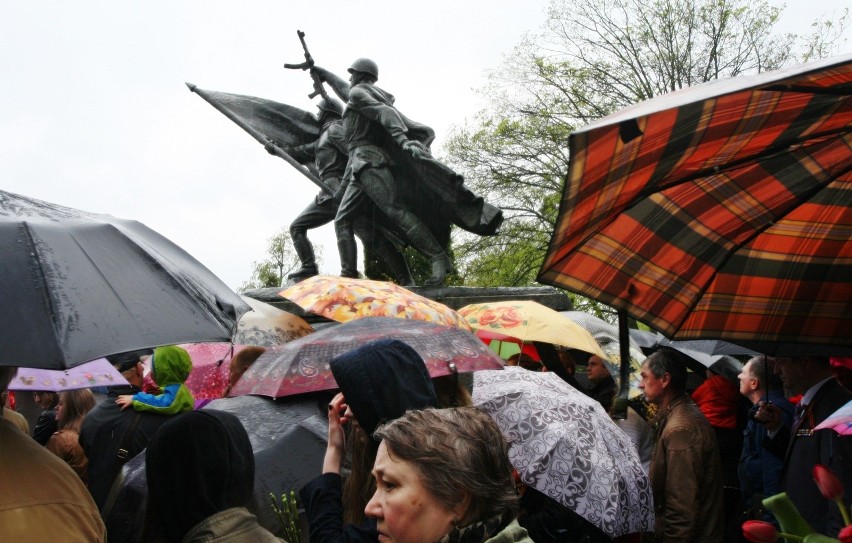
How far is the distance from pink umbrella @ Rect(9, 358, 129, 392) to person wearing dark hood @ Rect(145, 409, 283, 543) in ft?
8.62

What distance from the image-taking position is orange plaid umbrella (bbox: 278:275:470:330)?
→ 4859mm

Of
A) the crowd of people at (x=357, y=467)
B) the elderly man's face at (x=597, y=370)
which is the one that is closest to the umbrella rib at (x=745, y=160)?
the crowd of people at (x=357, y=467)

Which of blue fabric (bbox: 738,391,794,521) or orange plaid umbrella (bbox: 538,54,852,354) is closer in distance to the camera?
orange plaid umbrella (bbox: 538,54,852,354)

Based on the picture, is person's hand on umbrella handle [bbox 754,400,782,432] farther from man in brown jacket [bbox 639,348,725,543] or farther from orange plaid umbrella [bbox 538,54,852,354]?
orange plaid umbrella [bbox 538,54,852,354]

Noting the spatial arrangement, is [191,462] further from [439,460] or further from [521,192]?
[521,192]

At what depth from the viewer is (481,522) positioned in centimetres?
186

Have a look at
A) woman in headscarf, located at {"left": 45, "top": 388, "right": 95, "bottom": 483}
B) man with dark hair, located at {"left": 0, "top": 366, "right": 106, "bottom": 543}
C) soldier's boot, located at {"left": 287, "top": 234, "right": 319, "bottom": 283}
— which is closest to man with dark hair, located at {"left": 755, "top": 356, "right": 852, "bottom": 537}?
man with dark hair, located at {"left": 0, "top": 366, "right": 106, "bottom": 543}

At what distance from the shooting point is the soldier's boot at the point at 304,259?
1110 cm

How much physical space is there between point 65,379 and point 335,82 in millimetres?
7064

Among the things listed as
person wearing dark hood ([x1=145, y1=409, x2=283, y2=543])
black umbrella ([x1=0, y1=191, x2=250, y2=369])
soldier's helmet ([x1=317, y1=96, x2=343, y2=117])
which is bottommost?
person wearing dark hood ([x1=145, y1=409, x2=283, y2=543])

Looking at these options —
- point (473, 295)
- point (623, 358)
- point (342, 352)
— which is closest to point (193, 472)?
point (342, 352)

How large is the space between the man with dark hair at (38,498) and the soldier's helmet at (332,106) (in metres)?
9.47

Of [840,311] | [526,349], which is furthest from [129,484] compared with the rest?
[526,349]

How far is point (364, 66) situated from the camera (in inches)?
400
